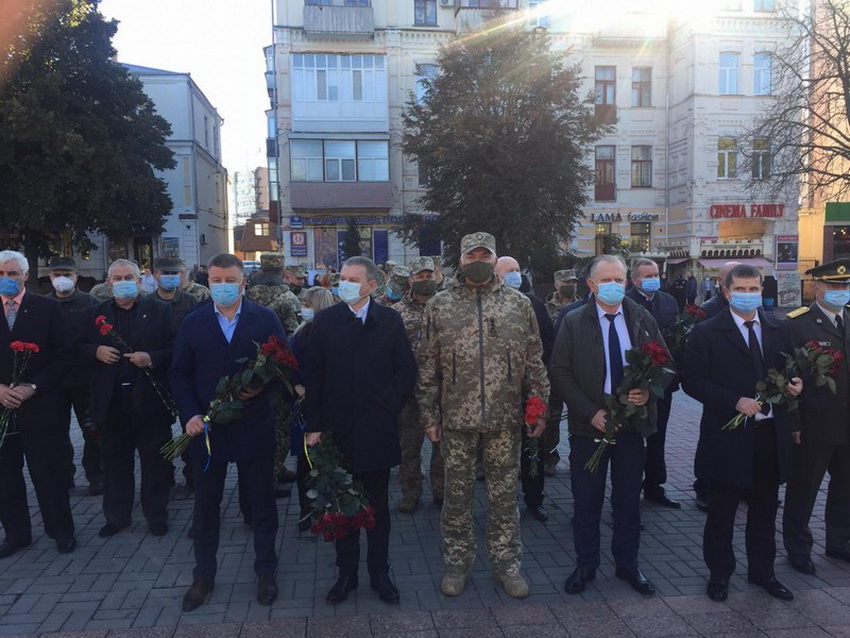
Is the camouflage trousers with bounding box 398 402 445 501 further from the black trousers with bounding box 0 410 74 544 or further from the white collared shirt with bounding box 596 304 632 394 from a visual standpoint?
the black trousers with bounding box 0 410 74 544

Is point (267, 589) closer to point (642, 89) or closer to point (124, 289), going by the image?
point (124, 289)

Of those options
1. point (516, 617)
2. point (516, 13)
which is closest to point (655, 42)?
point (516, 13)

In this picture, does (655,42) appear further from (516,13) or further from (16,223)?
(16,223)

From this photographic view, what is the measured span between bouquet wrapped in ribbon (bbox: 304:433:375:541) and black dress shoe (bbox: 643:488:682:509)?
3.14 m

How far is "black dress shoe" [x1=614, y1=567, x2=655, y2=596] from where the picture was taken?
4250mm

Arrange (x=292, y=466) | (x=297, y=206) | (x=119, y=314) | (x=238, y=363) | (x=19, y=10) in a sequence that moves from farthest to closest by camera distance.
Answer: (x=297, y=206), (x=19, y=10), (x=292, y=466), (x=119, y=314), (x=238, y=363)

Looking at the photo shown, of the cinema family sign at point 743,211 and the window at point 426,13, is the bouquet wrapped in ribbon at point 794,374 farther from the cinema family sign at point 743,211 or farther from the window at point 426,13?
the window at point 426,13

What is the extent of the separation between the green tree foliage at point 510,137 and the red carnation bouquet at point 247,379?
61.0 ft

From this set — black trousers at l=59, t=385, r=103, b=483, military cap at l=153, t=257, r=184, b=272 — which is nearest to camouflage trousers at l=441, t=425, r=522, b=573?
military cap at l=153, t=257, r=184, b=272

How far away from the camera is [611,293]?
14.3 feet

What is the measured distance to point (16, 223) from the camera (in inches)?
914

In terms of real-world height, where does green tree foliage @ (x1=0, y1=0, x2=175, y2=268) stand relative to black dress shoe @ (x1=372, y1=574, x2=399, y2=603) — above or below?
above

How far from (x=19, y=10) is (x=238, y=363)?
23.5 m

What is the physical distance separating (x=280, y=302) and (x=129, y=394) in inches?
73.0
